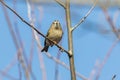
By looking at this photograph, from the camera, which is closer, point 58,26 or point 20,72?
point 20,72

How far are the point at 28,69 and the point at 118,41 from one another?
55 cm

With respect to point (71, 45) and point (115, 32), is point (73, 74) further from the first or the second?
point (115, 32)

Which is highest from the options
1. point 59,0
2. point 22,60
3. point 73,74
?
point 22,60

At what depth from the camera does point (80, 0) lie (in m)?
2.13

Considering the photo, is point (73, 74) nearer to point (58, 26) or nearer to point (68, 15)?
point (68, 15)

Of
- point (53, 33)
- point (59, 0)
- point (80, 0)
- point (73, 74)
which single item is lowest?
point (73, 74)

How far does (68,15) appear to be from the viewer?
5.02 ft

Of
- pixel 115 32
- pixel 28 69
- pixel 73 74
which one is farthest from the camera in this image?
pixel 28 69

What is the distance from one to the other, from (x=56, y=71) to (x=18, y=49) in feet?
1.00

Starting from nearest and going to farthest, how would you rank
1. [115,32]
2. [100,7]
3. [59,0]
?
[59,0] → [115,32] → [100,7]

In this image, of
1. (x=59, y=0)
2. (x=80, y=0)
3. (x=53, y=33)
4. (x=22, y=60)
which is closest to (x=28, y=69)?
(x=22, y=60)

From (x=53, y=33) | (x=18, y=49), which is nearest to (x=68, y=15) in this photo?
(x=18, y=49)

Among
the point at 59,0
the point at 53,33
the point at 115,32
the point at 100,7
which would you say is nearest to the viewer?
the point at 59,0

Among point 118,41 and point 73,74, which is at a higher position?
point 118,41
